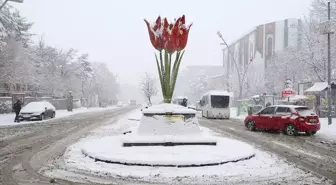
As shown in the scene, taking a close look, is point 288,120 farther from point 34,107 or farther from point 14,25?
point 14,25

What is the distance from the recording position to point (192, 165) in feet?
26.8

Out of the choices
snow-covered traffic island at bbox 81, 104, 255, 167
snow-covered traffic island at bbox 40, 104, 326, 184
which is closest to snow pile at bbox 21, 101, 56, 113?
snow-covered traffic island at bbox 40, 104, 326, 184

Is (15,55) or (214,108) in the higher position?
(15,55)

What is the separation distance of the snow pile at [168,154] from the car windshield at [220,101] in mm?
22115

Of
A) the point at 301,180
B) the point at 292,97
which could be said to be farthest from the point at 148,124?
the point at 292,97

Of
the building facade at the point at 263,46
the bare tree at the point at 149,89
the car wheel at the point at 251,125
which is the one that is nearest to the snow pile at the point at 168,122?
the car wheel at the point at 251,125

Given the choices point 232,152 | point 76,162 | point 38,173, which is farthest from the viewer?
point 232,152

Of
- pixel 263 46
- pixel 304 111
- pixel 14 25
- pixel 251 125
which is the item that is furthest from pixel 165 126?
pixel 263 46

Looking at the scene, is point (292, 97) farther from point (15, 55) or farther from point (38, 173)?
point (15, 55)

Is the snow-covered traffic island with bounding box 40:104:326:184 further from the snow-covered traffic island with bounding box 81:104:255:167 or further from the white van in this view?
the white van

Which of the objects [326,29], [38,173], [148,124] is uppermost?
[326,29]

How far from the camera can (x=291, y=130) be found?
55.4ft

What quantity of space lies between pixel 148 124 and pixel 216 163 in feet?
11.6

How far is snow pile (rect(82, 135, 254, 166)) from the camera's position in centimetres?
827
